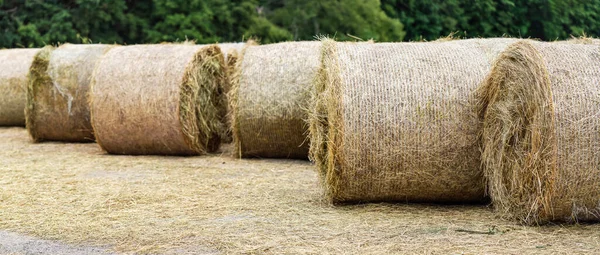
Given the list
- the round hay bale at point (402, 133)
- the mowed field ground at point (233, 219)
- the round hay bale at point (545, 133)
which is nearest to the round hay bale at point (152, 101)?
the mowed field ground at point (233, 219)

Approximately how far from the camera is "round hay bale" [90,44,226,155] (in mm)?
8992

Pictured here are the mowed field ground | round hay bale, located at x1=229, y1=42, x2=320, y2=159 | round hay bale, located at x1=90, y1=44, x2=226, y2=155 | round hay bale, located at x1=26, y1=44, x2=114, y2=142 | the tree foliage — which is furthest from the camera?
the tree foliage

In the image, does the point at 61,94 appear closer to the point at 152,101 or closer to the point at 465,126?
the point at 152,101

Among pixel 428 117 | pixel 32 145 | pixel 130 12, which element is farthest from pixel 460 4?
pixel 428 117

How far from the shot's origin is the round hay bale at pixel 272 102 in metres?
8.66

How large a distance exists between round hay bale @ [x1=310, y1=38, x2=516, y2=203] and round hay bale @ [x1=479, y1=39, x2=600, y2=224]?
0.24 meters

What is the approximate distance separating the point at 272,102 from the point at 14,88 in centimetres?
547

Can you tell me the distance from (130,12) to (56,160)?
55.4ft

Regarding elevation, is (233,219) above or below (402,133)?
below

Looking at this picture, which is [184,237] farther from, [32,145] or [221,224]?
[32,145]

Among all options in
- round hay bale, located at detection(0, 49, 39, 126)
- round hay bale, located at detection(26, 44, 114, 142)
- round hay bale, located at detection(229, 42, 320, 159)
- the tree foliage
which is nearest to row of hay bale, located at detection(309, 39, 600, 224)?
round hay bale, located at detection(229, 42, 320, 159)

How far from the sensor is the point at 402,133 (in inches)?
228

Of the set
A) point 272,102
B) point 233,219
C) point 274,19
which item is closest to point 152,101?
point 272,102

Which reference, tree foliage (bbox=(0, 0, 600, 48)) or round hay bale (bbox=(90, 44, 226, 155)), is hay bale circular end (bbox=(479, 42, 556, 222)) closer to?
round hay bale (bbox=(90, 44, 226, 155))
